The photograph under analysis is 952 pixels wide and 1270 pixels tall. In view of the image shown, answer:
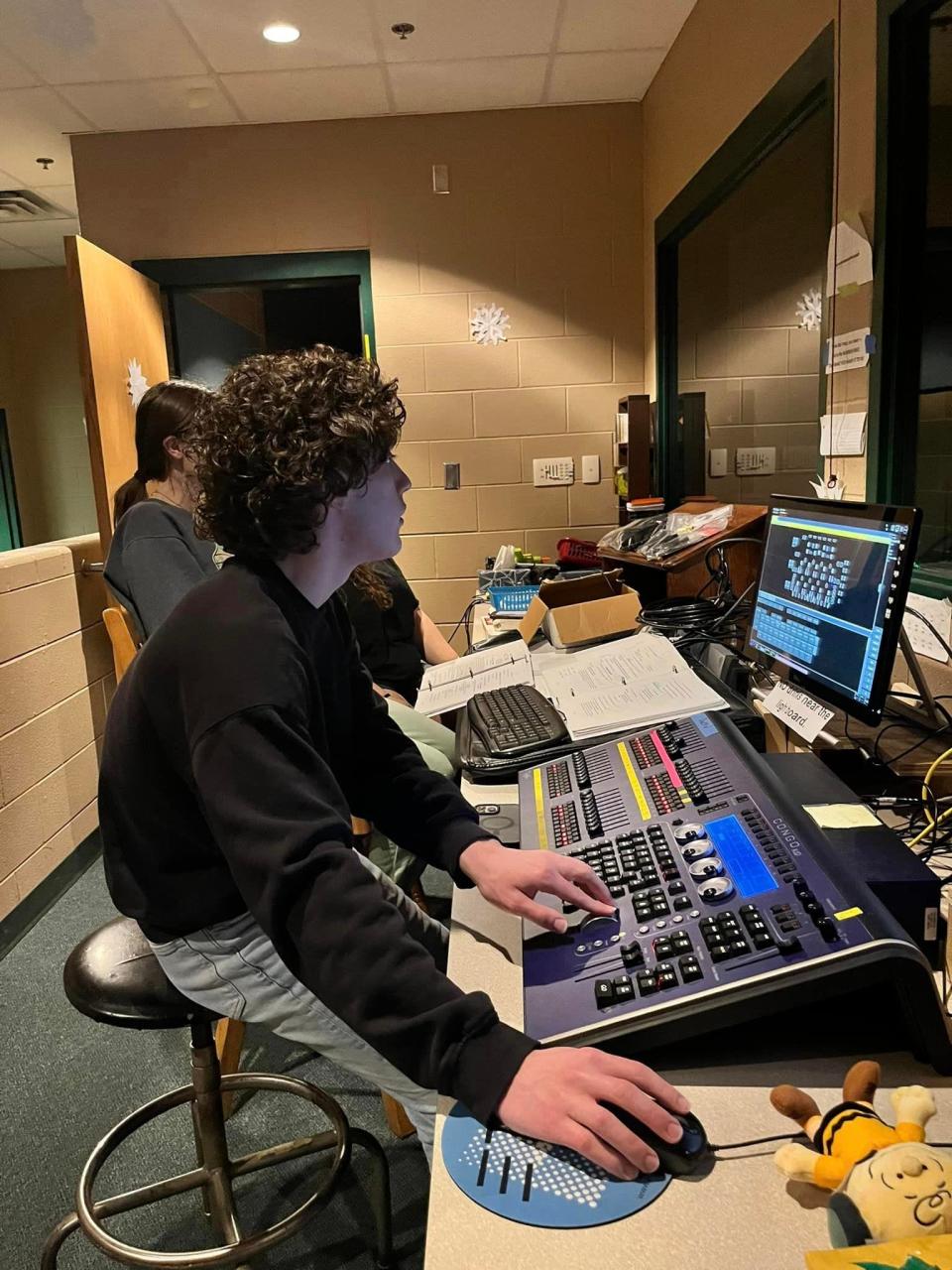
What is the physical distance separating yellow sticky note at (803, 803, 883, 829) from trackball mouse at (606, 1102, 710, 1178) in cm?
37

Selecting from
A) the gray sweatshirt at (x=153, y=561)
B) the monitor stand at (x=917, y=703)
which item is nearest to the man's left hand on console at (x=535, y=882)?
the monitor stand at (x=917, y=703)

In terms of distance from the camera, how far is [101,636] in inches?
130

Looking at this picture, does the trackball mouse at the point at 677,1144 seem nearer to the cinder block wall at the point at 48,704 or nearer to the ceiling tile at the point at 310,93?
the cinder block wall at the point at 48,704

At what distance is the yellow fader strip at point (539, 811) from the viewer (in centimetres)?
104

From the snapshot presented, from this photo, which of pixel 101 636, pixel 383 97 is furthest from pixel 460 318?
pixel 101 636

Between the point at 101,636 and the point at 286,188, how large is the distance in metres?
2.00

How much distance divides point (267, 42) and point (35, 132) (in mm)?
1296

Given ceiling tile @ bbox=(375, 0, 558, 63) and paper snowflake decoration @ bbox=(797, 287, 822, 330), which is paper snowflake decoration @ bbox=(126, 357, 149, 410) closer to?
ceiling tile @ bbox=(375, 0, 558, 63)

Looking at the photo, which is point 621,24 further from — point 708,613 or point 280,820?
point 280,820

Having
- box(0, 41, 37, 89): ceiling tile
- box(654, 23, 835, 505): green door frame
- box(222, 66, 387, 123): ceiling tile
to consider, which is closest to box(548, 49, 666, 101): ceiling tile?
box(654, 23, 835, 505): green door frame

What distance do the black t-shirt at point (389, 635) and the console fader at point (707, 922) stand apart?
5.30 ft

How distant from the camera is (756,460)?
3.82m

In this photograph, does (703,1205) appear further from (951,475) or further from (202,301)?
(202,301)

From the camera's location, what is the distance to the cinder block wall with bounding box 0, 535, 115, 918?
8.62 ft
